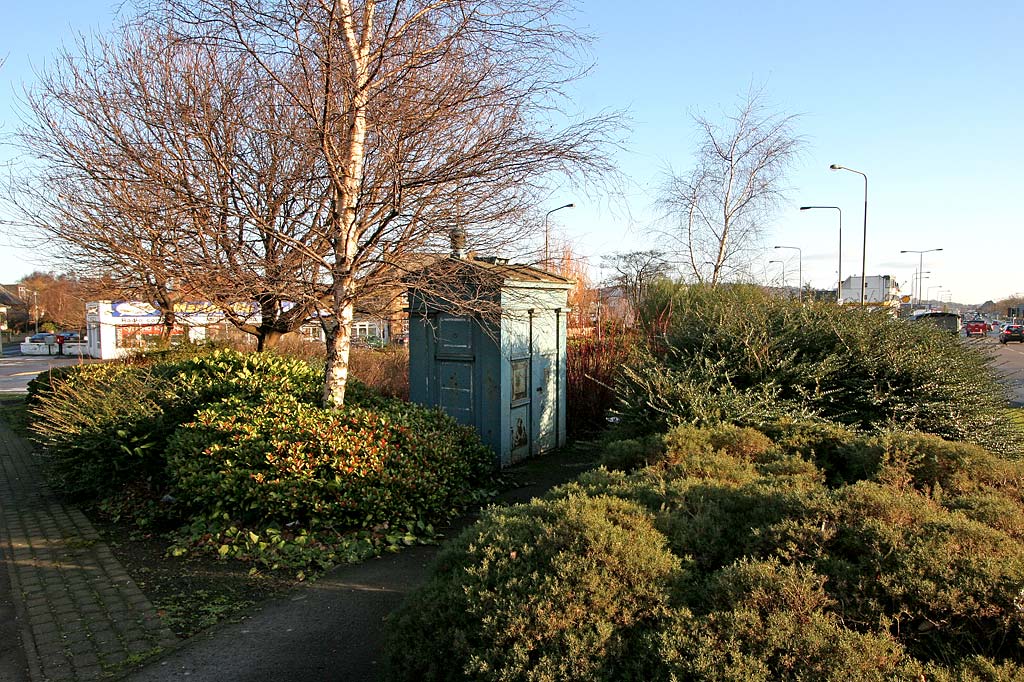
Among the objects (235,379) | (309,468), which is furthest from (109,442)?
(309,468)

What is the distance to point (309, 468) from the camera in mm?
5500

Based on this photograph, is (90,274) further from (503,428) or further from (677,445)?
(677,445)

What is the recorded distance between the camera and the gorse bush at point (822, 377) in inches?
235

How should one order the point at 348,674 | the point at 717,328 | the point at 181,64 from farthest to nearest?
1. the point at 181,64
2. the point at 717,328
3. the point at 348,674

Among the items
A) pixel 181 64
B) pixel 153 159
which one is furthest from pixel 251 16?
pixel 181 64

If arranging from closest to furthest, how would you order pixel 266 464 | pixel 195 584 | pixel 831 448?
1. pixel 195 584
2. pixel 831 448
3. pixel 266 464

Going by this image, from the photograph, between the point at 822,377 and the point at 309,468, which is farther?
the point at 822,377

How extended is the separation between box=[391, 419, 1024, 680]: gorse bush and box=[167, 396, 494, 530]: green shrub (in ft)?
8.00

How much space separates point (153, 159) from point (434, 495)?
3785mm

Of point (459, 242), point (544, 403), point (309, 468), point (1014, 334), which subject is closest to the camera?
point (309, 468)

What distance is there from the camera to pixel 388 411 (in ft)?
22.2

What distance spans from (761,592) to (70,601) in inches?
183

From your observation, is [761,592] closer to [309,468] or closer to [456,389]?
[309,468]

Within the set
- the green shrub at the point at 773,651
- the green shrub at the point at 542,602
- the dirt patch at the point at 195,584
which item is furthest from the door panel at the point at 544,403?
the green shrub at the point at 773,651
